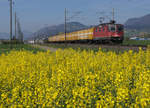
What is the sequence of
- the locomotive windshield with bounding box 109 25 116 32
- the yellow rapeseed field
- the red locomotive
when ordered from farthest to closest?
the locomotive windshield with bounding box 109 25 116 32 < the red locomotive < the yellow rapeseed field

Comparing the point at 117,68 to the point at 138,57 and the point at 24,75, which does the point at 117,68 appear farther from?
the point at 24,75

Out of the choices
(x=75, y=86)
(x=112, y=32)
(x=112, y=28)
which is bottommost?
(x=75, y=86)

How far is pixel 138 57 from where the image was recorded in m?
7.73

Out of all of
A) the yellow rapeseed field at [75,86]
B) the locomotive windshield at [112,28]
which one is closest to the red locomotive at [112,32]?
the locomotive windshield at [112,28]

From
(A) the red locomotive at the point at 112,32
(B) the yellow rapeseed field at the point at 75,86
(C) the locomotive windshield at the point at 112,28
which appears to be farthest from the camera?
(C) the locomotive windshield at the point at 112,28

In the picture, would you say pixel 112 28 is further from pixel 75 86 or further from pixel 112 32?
pixel 75 86

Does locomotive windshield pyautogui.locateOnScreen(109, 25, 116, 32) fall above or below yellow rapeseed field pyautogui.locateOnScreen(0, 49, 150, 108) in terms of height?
above

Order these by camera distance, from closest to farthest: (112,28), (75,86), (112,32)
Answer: (75,86) → (112,32) → (112,28)

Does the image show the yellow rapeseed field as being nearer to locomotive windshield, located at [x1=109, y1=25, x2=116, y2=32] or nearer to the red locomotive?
the red locomotive

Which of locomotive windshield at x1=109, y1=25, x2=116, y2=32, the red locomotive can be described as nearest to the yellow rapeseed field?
the red locomotive

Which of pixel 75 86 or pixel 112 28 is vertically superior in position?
pixel 112 28

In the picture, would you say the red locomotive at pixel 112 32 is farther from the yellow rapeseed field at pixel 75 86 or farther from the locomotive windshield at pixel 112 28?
the yellow rapeseed field at pixel 75 86

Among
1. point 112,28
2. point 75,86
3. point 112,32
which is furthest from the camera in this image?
point 112,28

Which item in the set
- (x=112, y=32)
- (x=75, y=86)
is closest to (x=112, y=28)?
(x=112, y=32)
